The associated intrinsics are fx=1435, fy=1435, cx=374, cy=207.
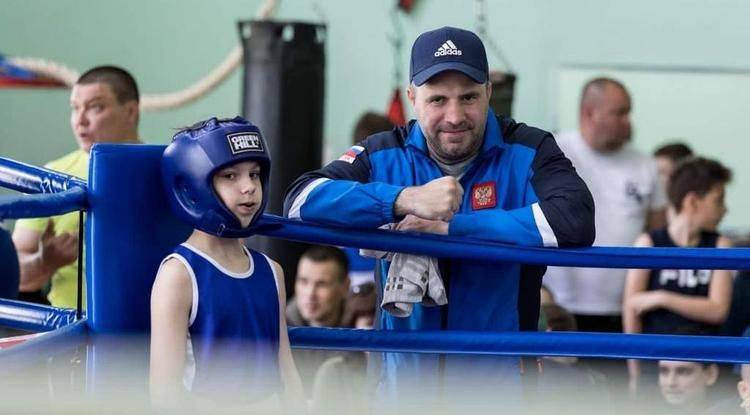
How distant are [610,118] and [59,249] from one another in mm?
2110

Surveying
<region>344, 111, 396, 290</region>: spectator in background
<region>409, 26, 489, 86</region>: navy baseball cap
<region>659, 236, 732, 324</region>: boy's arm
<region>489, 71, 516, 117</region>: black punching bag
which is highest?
<region>489, 71, 516, 117</region>: black punching bag

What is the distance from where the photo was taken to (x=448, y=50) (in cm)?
254

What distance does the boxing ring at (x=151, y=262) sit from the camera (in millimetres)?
2203

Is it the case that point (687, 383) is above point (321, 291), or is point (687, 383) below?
below

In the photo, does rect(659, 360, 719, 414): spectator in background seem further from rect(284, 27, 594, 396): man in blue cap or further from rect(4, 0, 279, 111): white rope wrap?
rect(4, 0, 279, 111): white rope wrap

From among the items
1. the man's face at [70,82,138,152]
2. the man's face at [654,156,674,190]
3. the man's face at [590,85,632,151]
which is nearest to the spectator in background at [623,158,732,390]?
the man's face at [590,85,632,151]

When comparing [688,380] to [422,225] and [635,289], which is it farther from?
[422,225]

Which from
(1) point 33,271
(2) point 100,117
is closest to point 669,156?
(2) point 100,117

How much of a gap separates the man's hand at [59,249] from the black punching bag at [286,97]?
1.72 m

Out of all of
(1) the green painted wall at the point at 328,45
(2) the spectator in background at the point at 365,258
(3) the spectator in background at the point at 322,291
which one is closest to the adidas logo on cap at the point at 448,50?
(3) the spectator in background at the point at 322,291

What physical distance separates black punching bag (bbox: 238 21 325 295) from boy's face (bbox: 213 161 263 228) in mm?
3175

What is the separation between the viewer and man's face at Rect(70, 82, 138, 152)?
3.99 meters

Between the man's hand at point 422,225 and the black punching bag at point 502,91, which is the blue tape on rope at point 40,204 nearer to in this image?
the man's hand at point 422,225

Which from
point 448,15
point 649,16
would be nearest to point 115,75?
point 448,15
